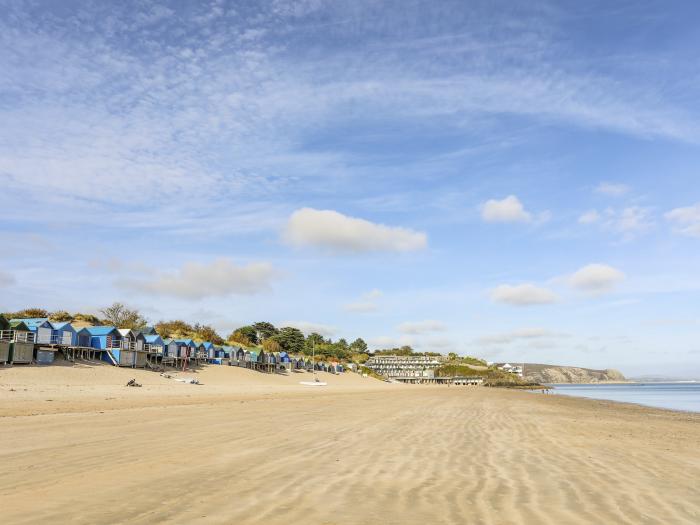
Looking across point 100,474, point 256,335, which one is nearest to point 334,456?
point 100,474

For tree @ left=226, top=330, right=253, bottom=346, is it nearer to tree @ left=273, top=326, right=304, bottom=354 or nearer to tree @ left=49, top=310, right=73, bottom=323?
tree @ left=273, top=326, right=304, bottom=354

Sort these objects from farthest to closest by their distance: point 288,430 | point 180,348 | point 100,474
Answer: point 180,348 < point 288,430 < point 100,474

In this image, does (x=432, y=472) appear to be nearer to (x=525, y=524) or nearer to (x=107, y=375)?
(x=525, y=524)

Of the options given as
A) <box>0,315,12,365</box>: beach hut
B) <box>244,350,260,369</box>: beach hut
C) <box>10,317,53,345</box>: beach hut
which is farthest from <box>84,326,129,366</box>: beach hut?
<box>244,350,260,369</box>: beach hut

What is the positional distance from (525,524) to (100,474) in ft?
21.9

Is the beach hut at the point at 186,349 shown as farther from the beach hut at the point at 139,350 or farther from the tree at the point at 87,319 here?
the tree at the point at 87,319

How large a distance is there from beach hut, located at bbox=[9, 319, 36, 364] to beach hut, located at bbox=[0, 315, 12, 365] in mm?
413

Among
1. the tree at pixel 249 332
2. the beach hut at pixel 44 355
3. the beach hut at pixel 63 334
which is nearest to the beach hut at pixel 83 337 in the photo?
the beach hut at pixel 63 334

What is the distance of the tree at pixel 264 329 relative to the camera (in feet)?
525

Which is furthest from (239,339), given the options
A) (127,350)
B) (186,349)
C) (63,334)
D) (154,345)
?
(63,334)

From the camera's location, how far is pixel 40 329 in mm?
56031

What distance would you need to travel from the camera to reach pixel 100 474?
829 cm

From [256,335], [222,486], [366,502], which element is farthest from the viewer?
[256,335]

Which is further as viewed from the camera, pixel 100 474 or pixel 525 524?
pixel 100 474
